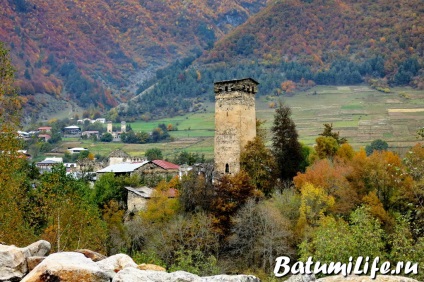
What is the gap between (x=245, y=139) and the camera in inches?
1535

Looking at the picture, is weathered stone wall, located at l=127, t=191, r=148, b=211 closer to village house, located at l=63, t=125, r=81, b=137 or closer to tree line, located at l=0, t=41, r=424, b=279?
tree line, located at l=0, t=41, r=424, b=279

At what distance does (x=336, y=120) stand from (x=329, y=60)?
81.3 m

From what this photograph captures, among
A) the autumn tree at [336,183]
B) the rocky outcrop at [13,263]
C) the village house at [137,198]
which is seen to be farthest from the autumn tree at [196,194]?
the rocky outcrop at [13,263]

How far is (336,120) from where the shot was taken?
104 metres

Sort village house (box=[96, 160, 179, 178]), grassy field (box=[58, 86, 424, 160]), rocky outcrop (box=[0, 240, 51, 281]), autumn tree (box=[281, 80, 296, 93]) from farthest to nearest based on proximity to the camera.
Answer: autumn tree (box=[281, 80, 296, 93]), grassy field (box=[58, 86, 424, 160]), village house (box=[96, 160, 179, 178]), rocky outcrop (box=[0, 240, 51, 281])

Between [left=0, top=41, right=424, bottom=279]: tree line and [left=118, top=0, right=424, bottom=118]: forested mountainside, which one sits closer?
[left=0, top=41, right=424, bottom=279]: tree line

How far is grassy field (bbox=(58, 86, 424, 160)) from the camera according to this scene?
3568 inches

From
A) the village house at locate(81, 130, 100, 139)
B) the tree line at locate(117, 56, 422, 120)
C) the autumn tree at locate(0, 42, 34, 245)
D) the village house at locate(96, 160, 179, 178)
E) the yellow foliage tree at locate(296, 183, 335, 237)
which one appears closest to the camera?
the autumn tree at locate(0, 42, 34, 245)

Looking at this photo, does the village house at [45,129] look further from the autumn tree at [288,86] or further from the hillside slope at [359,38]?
the hillside slope at [359,38]

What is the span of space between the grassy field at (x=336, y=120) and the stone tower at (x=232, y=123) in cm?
4124

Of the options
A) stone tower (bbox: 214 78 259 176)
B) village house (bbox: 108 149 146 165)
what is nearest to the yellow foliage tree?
stone tower (bbox: 214 78 259 176)

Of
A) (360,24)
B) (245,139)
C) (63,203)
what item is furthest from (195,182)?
(360,24)

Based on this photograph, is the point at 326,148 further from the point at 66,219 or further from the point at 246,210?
the point at 66,219

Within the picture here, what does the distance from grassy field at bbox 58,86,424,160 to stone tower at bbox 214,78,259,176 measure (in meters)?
41.2
